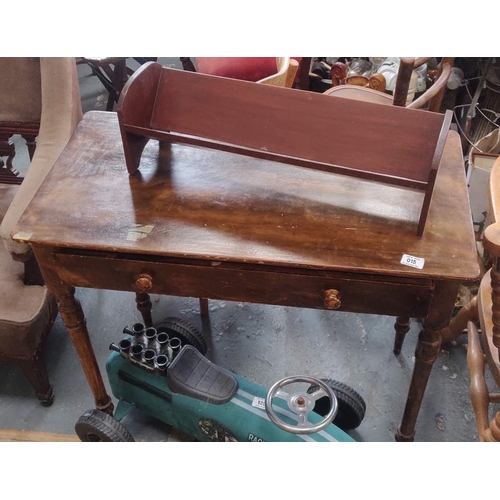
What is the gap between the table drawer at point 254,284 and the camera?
1.11m

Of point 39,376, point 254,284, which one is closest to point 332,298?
point 254,284

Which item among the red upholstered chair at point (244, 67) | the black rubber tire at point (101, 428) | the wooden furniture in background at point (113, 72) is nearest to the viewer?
the black rubber tire at point (101, 428)

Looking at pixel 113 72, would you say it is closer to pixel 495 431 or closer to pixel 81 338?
pixel 81 338

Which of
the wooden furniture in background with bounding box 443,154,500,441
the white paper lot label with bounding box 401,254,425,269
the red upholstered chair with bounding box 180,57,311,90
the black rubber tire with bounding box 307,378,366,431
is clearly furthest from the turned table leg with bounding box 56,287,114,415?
the red upholstered chair with bounding box 180,57,311,90

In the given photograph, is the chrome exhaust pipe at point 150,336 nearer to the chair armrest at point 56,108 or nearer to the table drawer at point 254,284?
the table drawer at point 254,284

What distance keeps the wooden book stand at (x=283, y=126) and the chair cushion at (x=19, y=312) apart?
2.06 feet

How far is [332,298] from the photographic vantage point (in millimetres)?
1106

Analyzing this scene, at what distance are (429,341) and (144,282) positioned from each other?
27.2 inches

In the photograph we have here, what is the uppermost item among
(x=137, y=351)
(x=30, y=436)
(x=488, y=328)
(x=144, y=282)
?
(x=144, y=282)

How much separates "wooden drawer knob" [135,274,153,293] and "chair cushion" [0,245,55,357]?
60 centimetres

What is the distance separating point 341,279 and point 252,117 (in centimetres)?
47

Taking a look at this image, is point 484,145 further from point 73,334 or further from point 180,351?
point 73,334

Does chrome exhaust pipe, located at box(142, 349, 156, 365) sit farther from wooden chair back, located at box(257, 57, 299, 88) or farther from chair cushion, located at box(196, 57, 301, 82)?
chair cushion, located at box(196, 57, 301, 82)

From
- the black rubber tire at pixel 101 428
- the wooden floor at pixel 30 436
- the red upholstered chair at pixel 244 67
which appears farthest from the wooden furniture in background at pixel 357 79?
the wooden floor at pixel 30 436
